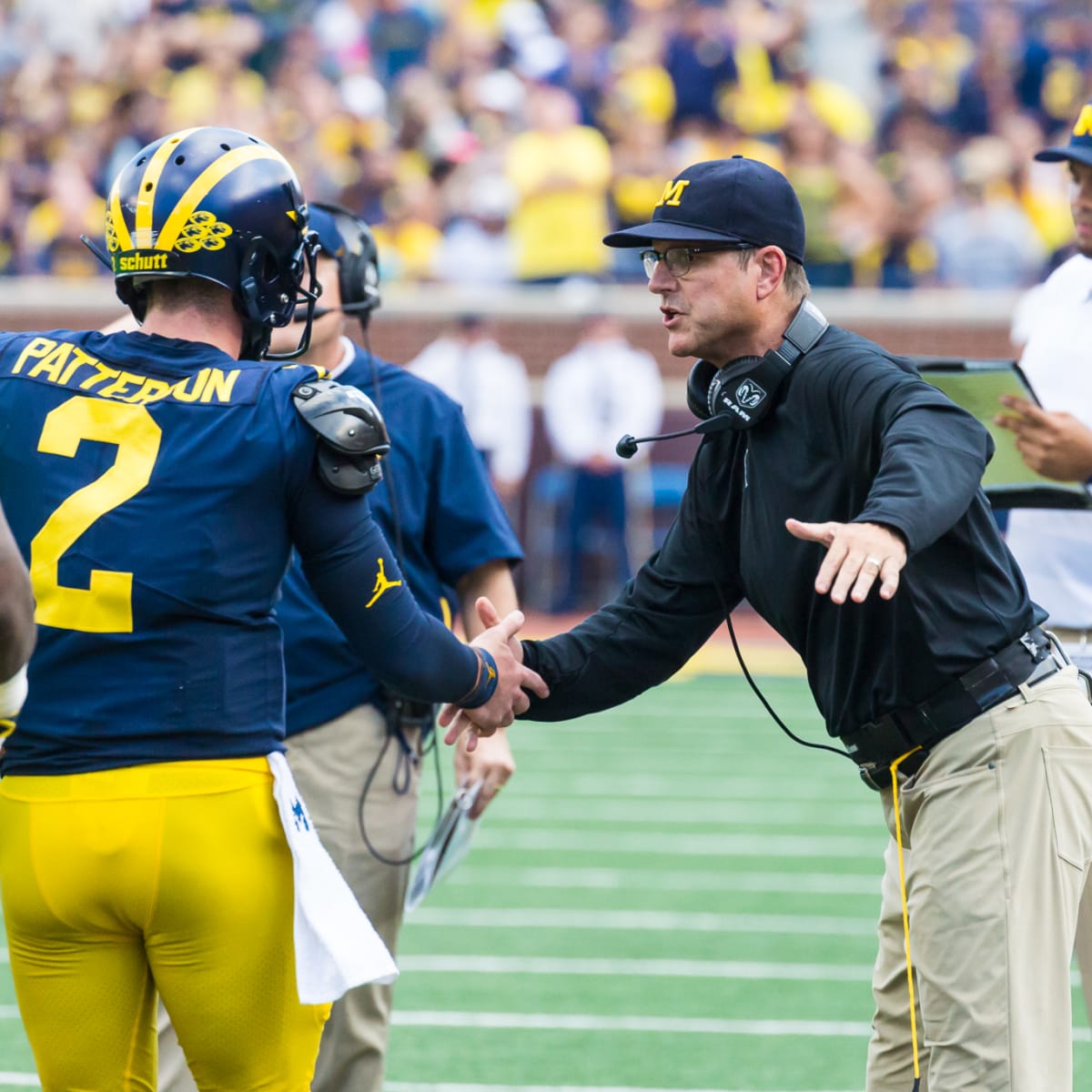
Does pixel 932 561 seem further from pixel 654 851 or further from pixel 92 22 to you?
pixel 92 22

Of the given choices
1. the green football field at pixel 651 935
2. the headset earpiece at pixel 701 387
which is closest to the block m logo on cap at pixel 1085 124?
the headset earpiece at pixel 701 387

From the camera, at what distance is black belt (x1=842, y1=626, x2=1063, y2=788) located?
141 inches

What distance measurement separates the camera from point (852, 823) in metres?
9.16

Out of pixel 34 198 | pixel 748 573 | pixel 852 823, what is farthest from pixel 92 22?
pixel 748 573

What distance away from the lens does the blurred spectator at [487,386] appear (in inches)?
640

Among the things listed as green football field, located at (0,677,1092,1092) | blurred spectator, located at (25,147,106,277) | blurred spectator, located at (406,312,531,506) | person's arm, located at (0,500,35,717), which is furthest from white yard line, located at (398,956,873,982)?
blurred spectator, located at (25,147,106,277)

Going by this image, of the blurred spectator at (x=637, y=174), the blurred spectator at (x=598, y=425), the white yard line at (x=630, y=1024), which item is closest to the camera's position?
the white yard line at (x=630, y=1024)

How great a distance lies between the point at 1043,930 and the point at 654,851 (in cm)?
516

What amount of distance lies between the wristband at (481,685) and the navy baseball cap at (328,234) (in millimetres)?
1434

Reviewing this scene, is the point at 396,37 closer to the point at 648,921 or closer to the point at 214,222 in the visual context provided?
the point at 648,921

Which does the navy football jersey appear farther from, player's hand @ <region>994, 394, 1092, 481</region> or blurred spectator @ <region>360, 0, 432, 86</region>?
blurred spectator @ <region>360, 0, 432, 86</region>


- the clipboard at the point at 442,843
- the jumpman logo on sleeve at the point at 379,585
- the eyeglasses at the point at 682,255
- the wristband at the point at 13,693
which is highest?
the eyeglasses at the point at 682,255

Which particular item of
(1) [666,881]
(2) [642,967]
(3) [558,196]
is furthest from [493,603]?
(3) [558,196]

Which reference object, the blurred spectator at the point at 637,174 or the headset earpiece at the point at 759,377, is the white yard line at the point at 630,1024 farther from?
the blurred spectator at the point at 637,174
